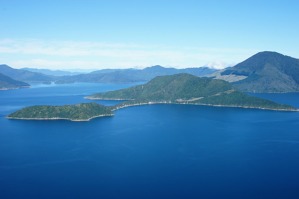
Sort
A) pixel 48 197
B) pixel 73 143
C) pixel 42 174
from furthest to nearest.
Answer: pixel 73 143 → pixel 42 174 → pixel 48 197

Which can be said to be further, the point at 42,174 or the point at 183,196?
the point at 42,174

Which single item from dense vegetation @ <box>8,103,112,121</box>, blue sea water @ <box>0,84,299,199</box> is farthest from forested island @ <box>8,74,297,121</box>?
blue sea water @ <box>0,84,299,199</box>

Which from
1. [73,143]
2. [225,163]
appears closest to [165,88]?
[73,143]

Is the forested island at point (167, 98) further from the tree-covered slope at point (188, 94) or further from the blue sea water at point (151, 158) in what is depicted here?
the blue sea water at point (151, 158)

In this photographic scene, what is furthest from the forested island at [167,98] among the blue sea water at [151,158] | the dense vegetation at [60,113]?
the blue sea water at [151,158]

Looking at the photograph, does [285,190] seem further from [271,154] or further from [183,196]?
[271,154]

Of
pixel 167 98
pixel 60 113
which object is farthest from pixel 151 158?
pixel 167 98

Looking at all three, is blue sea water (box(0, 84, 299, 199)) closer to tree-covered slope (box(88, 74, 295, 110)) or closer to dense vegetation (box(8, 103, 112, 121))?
dense vegetation (box(8, 103, 112, 121))

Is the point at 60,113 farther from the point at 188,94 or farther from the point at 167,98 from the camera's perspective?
the point at 188,94
